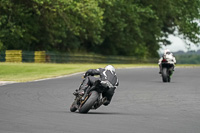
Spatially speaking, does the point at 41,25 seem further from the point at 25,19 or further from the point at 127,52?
the point at 127,52

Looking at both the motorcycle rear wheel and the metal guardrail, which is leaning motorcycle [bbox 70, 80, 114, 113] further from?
the metal guardrail

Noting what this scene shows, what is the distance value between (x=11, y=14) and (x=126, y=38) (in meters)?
21.8

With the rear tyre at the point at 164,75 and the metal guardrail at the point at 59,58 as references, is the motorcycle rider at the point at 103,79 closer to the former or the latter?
the rear tyre at the point at 164,75

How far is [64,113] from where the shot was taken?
41.5ft

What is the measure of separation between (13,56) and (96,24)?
30.8ft

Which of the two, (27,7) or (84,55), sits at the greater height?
(27,7)

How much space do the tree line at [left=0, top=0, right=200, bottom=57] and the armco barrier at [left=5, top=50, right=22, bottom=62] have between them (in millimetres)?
938

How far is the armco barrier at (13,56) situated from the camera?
50.1m

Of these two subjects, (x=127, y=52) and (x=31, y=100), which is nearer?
(x=31, y=100)

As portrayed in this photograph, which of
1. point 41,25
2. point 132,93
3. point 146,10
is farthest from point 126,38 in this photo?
point 132,93

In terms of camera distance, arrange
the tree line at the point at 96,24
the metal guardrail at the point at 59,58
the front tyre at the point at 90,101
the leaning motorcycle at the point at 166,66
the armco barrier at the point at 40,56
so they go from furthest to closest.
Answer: the armco barrier at the point at 40,56, the metal guardrail at the point at 59,58, the tree line at the point at 96,24, the leaning motorcycle at the point at 166,66, the front tyre at the point at 90,101

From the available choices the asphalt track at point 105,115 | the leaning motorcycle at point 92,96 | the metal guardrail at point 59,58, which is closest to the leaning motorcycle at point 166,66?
the asphalt track at point 105,115

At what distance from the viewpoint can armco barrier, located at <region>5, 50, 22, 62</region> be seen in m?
50.1

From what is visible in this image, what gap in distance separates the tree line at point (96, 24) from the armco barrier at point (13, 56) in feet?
3.08
